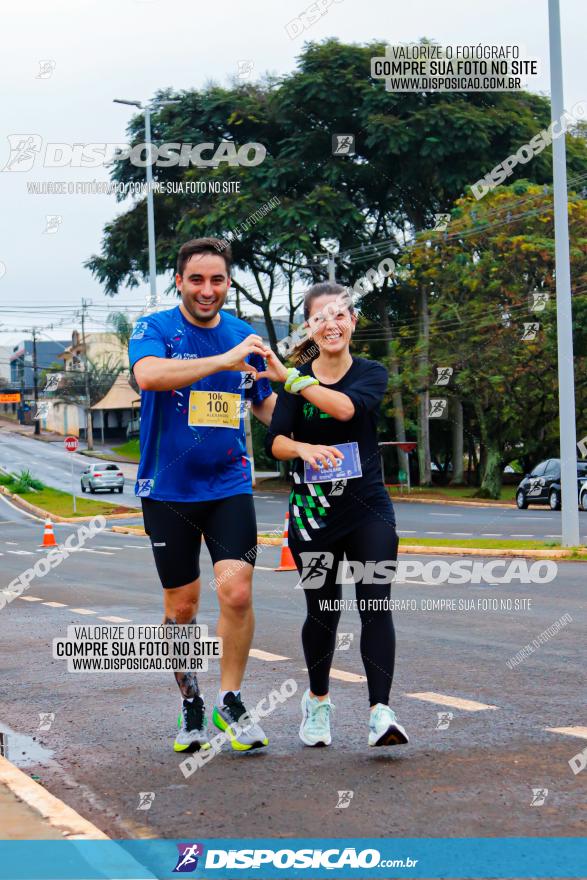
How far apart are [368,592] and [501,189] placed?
39.5 meters

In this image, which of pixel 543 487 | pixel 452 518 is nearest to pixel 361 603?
pixel 452 518

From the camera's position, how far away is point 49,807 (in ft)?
14.2

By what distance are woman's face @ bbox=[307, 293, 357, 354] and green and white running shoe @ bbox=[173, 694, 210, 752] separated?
162 cm

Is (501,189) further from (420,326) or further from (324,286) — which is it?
(324,286)

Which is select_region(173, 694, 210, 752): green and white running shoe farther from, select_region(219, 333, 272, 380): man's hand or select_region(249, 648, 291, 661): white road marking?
select_region(249, 648, 291, 661): white road marking

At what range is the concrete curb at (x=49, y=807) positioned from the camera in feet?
13.2

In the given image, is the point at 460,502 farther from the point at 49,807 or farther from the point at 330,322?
the point at 49,807

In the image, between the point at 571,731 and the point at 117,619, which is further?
the point at 117,619

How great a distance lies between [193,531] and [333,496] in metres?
0.64

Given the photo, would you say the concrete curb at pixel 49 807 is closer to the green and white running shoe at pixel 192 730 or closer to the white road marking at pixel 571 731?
the green and white running shoe at pixel 192 730

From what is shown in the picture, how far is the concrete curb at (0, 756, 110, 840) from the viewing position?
403cm

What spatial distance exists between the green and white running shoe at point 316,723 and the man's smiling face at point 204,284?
1.72m

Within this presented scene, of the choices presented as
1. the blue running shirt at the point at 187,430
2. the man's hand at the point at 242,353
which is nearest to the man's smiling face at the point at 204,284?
the blue running shirt at the point at 187,430

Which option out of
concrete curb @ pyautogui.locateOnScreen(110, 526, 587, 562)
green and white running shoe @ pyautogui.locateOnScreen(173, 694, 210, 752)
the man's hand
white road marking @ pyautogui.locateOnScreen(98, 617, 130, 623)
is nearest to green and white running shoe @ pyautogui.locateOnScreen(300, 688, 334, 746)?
green and white running shoe @ pyautogui.locateOnScreen(173, 694, 210, 752)
